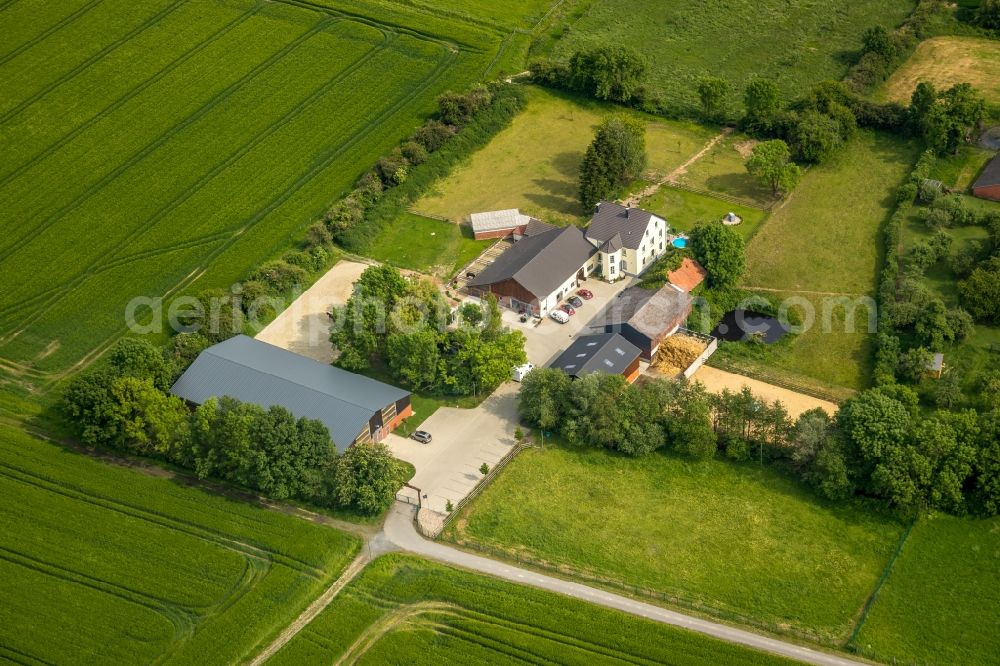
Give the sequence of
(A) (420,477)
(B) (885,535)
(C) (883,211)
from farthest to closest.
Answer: (C) (883,211)
(A) (420,477)
(B) (885,535)

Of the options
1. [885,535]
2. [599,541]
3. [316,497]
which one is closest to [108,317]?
[316,497]

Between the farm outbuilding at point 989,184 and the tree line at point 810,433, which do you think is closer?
the tree line at point 810,433

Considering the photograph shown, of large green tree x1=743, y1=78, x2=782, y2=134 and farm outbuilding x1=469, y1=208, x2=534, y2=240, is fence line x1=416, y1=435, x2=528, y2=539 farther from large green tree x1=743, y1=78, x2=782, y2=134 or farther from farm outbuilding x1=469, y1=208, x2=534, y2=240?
large green tree x1=743, y1=78, x2=782, y2=134

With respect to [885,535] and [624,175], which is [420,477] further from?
[624,175]

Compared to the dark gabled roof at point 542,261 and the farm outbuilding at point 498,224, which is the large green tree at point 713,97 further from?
the dark gabled roof at point 542,261

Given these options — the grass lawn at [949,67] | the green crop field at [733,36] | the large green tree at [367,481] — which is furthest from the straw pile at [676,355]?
the grass lawn at [949,67]
